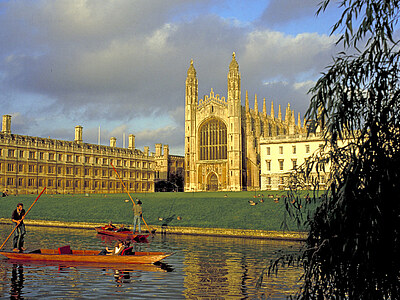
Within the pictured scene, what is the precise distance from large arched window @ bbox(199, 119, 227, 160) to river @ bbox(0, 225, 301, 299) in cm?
6907

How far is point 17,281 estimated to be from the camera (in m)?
15.5

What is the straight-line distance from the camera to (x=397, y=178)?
827 centimetres

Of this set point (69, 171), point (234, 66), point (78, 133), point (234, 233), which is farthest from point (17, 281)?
point (78, 133)

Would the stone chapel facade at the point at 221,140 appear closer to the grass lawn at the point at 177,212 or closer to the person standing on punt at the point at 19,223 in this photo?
the grass lawn at the point at 177,212

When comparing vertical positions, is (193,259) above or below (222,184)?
below

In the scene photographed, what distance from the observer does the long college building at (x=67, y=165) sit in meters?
78.3

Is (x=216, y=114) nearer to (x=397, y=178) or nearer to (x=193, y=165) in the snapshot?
(x=193, y=165)

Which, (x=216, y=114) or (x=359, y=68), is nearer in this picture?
(x=359, y=68)

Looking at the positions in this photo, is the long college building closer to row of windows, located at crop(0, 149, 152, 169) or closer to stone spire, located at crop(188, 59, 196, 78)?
row of windows, located at crop(0, 149, 152, 169)

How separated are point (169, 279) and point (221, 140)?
254 ft

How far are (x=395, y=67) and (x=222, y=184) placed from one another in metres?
82.9

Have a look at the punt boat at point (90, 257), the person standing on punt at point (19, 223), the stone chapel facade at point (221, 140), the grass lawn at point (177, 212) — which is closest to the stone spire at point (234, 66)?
the stone chapel facade at point (221, 140)

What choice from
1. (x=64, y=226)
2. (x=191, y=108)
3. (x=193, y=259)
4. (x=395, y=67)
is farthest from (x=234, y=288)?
(x=191, y=108)

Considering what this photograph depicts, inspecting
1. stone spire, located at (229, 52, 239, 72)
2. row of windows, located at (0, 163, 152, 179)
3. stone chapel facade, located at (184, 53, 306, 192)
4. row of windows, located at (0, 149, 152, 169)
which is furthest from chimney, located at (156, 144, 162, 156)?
stone spire, located at (229, 52, 239, 72)
